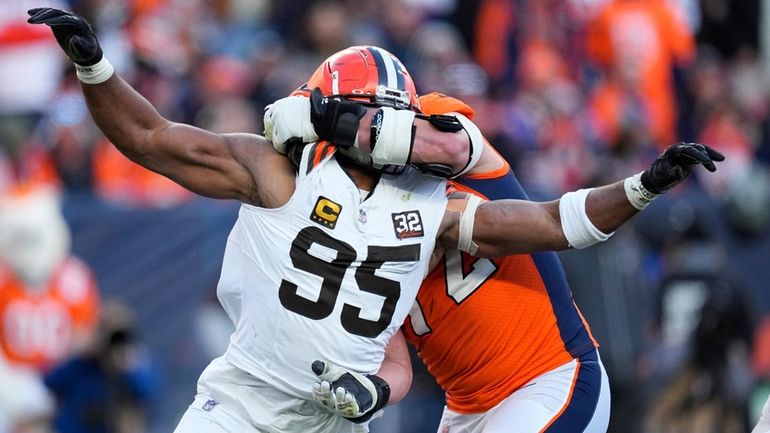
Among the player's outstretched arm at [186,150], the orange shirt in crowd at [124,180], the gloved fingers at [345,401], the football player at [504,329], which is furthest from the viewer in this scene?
the orange shirt in crowd at [124,180]

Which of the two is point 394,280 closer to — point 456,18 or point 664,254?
point 664,254

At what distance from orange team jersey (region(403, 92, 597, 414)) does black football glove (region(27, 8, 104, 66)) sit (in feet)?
4.12

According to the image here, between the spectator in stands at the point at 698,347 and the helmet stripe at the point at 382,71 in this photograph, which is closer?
the helmet stripe at the point at 382,71

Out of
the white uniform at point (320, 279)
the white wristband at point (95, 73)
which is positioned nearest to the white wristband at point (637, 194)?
the white uniform at point (320, 279)

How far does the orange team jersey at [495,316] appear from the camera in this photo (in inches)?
210

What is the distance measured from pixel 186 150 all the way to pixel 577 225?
132 cm

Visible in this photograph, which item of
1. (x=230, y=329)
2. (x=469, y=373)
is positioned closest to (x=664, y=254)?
(x=230, y=329)

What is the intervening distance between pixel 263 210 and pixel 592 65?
23.8ft

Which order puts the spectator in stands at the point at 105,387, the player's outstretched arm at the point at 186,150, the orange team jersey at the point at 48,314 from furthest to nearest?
the orange team jersey at the point at 48,314 < the spectator in stands at the point at 105,387 < the player's outstretched arm at the point at 186,150

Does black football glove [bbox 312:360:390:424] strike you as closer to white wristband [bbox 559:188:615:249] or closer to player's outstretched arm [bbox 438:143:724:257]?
player's outstretched arm [bbox 438:143:724:257]

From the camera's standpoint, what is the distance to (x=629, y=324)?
9.13m

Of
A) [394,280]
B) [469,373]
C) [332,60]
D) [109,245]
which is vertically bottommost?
[109,245]

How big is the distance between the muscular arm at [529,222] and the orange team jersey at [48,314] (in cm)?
398

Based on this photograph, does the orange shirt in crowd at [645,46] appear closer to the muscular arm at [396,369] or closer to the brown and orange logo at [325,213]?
the muscular arm at [396,369]
